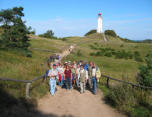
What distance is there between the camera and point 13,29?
25.5 m

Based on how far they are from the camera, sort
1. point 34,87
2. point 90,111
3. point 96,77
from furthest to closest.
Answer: point 96,77 → point 34,87 → point 90,111

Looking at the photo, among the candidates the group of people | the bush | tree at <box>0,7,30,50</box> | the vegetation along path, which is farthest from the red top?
tree at <box>0,7,30,50</box>

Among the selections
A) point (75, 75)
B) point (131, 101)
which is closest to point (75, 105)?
point (131, 101)

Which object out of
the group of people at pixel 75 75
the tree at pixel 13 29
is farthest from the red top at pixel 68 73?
the tree at pixel 13 29

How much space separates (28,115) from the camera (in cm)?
654

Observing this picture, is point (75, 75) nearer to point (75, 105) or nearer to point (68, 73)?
point (68, 73)

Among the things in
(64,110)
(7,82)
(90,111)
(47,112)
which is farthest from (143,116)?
(7,82)

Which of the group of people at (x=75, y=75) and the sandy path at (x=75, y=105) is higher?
the group of people at (x=75, y=75)

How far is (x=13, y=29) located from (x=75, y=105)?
20.4 metres

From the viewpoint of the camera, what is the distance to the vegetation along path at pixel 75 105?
7.17 m

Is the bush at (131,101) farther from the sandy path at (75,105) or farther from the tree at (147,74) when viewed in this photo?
the tree at (147,74)

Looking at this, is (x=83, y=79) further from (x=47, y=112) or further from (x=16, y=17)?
(x=16, y=17)

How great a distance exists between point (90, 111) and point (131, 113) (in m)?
1.63

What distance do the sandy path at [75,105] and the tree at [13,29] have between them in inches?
732
